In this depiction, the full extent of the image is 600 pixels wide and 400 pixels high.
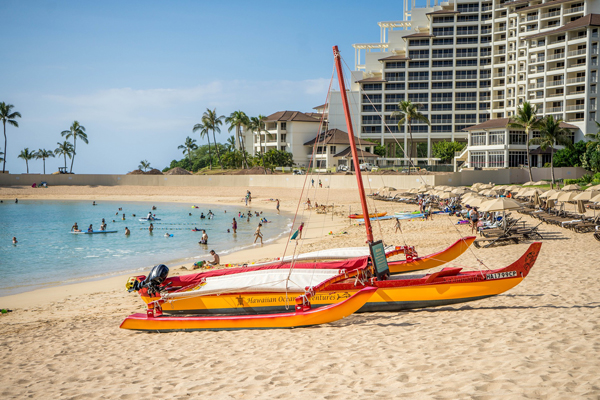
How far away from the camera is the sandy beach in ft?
20.4

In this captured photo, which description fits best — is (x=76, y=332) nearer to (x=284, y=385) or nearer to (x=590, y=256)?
(x=284, y=385)

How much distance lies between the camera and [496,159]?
69250 mm

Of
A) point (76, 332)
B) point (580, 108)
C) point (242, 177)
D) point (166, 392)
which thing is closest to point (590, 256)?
point (166, 392)

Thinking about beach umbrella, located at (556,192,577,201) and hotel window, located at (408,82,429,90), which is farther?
hotel window, located at (408,82,429,90)

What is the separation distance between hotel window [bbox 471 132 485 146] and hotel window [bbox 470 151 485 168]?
4.65 feet

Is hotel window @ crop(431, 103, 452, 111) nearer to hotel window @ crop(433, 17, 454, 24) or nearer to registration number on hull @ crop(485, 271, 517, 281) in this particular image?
hotel window @ crop(433, 17, 454, 24)

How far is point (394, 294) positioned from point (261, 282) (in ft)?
10.3

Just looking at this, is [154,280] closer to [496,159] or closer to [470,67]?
[496,159]

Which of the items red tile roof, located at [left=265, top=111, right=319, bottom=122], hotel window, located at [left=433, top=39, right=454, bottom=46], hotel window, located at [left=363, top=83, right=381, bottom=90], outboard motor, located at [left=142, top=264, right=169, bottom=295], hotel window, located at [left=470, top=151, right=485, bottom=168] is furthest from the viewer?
hotel window, located at [left=363, top=83, right=381, bottom=90]

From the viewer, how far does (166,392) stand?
6.84 meters

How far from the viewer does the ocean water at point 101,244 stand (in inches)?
836

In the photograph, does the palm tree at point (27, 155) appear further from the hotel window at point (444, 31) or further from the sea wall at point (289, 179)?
the hotel window at point (444, 31)

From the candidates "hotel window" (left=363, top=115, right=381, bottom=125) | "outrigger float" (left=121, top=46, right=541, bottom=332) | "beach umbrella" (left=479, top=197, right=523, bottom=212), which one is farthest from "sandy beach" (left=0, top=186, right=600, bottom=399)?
"hotel window" (left=363, top=115, right=381, bottom=125)

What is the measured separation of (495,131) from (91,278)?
63.8 meters
